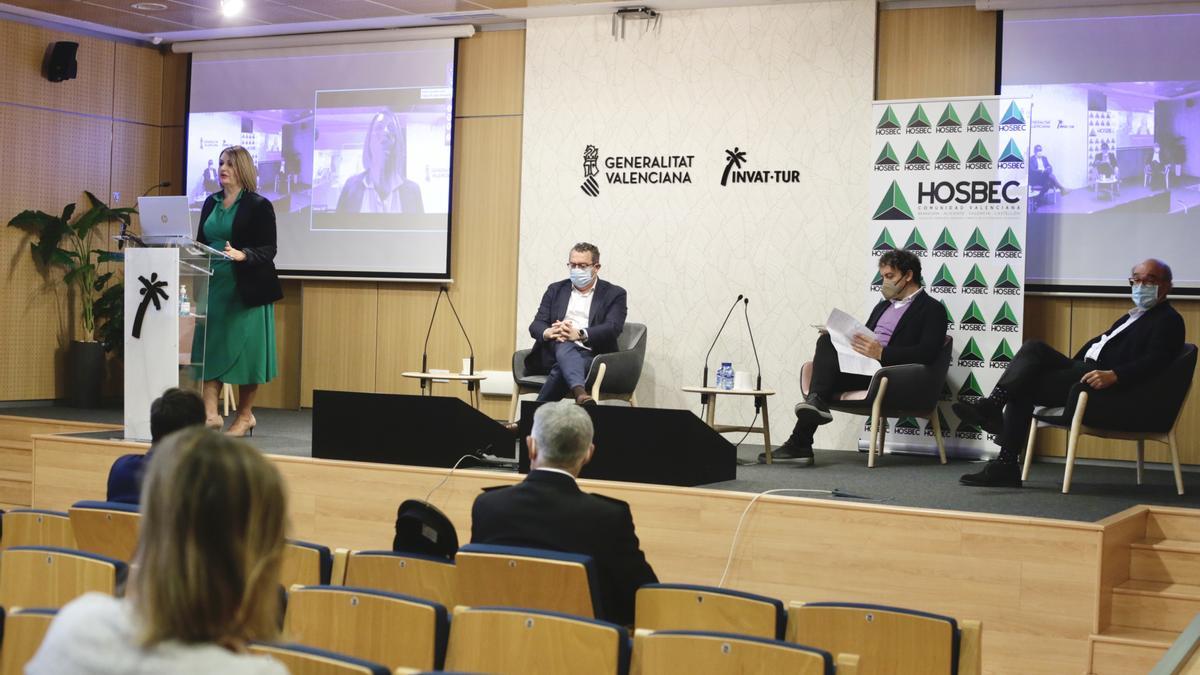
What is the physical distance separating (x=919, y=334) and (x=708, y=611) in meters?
4.22

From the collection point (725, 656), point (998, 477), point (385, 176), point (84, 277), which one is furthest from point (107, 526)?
point (84, 277)

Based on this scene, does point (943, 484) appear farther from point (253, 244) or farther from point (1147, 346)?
point (253, 244)

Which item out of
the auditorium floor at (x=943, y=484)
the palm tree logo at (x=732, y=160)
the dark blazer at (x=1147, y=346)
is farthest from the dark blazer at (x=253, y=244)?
the dark blazer at (x=1147, y=346)

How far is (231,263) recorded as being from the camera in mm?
6512

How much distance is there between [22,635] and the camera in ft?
7.33

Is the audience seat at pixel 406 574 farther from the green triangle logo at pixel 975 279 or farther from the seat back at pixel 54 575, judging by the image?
the green triangle logo at pixel 975 279

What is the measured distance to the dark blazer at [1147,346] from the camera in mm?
5691

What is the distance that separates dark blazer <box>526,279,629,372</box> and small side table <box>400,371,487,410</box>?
3.00 ft

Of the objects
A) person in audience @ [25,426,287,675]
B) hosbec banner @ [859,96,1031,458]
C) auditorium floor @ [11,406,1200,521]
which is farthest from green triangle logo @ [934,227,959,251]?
person in audience @ [25,426,287,675]

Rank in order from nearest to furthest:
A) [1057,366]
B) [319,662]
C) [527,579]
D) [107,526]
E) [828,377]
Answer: [319,662], [527,579], [107,526], [1057,366], [828,377]

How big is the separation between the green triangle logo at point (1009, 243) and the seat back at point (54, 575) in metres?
5.79

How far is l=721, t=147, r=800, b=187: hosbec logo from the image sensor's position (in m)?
8.20

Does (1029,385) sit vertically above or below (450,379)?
above

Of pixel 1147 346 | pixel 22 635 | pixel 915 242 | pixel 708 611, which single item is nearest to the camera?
pixel 22 635
